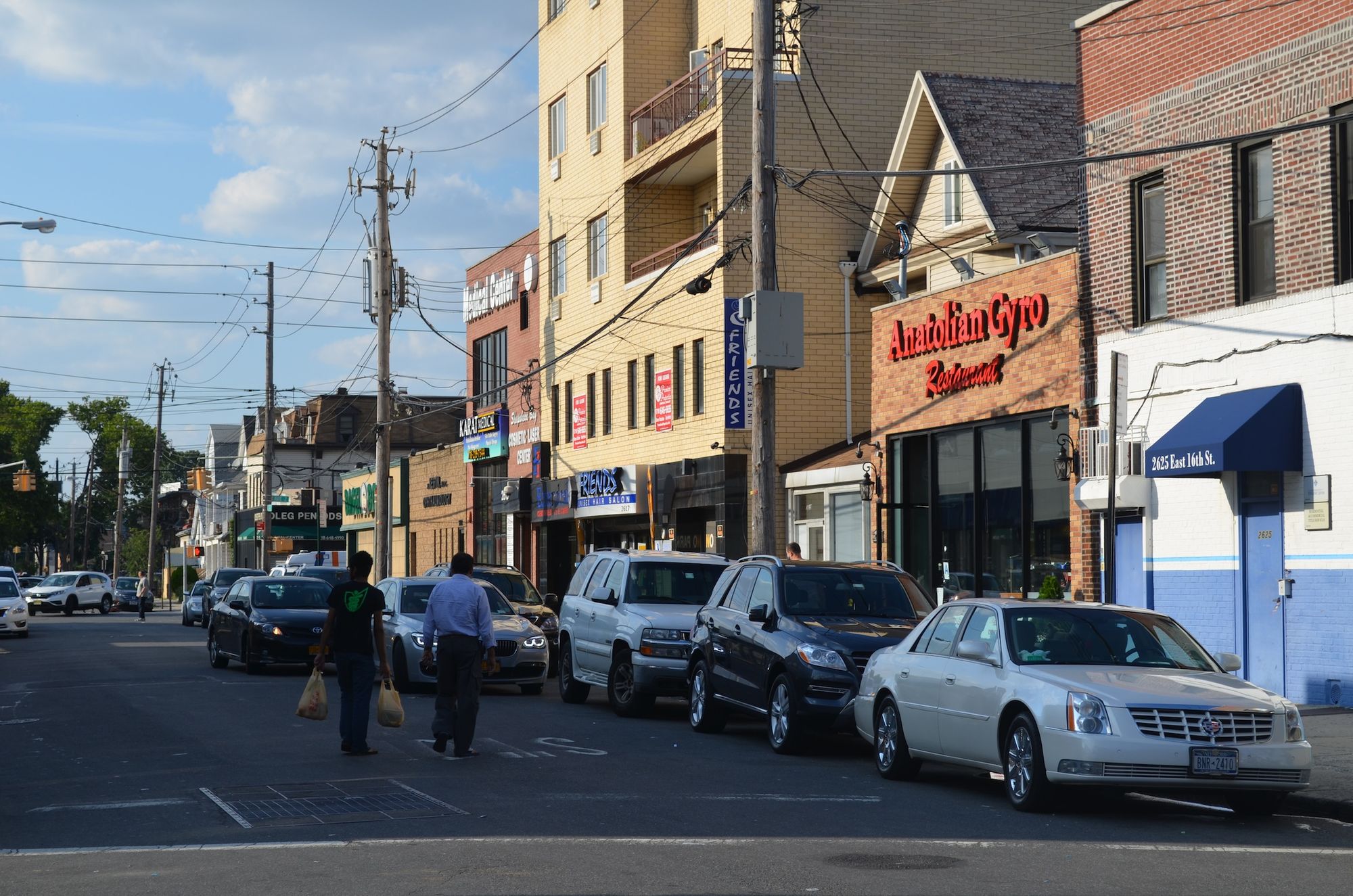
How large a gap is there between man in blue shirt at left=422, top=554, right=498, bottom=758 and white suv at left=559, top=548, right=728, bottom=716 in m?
3.92

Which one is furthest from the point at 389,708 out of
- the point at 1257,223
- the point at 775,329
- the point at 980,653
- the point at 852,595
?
the point at 1257,223

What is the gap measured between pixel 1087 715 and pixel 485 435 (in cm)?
3691

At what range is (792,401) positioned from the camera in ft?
103

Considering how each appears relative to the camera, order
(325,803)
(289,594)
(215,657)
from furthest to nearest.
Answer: (215,657)
(289,594)
(325,803)

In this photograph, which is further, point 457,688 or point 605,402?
point 605,402

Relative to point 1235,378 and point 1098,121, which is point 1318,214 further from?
point 1098,121

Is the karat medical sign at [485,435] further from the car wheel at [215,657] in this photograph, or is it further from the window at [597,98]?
the car wheel at [215,657]

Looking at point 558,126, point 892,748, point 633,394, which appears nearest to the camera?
point 892,748

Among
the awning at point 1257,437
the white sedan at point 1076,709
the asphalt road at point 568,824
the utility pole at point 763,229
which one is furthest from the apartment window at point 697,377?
the white sedan at point 1076,709

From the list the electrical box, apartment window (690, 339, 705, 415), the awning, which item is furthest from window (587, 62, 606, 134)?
the awning

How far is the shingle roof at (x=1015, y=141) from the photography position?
2556 centimetres

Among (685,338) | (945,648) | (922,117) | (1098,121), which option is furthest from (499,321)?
(945,648)

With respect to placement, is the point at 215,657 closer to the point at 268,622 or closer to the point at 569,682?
the point at 268,622

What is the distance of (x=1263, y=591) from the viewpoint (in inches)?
727
